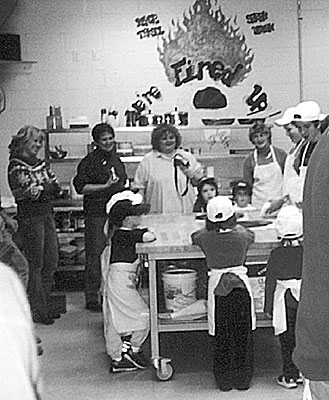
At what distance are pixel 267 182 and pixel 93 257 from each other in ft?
4.91

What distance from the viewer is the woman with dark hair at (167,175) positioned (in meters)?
6.48

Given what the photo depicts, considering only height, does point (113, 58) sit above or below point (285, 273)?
above

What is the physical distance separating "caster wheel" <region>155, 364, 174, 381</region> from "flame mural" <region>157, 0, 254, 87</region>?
3668 mm

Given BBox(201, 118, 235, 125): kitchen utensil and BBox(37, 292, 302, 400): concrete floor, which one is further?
BBox(201, 118, 235, 125): kitchen utensil

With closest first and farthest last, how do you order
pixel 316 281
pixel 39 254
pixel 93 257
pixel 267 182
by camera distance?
pixel 316 281 < pixel 39 254 < pixel 267 182 < pixel 93 257

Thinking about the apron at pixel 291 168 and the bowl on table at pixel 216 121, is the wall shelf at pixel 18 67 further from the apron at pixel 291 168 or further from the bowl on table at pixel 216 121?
the apron at pixel 291 168

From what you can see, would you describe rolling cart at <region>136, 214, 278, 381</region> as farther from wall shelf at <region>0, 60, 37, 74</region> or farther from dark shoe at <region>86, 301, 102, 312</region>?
wall shelf at <region>0, 60, 37, 74</region>

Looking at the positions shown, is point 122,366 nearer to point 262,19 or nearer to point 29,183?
point 29,183

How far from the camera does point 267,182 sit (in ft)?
21.5

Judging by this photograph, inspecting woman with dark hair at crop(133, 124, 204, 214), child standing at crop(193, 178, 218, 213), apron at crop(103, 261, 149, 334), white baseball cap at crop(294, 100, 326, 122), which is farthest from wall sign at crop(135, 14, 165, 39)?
apron at crop(103, 261, 149, 334)

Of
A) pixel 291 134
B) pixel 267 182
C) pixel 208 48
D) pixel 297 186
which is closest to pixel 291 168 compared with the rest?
pixel 291 134

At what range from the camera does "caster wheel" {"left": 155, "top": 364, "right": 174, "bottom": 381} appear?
4.89 metres

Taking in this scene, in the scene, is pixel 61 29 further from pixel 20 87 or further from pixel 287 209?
pixel 287 209

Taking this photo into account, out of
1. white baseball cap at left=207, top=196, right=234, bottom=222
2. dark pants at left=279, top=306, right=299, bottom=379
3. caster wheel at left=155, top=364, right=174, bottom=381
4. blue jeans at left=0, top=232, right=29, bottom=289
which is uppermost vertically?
white baseball cap at left=207, top=196, right=234, bottom=222
